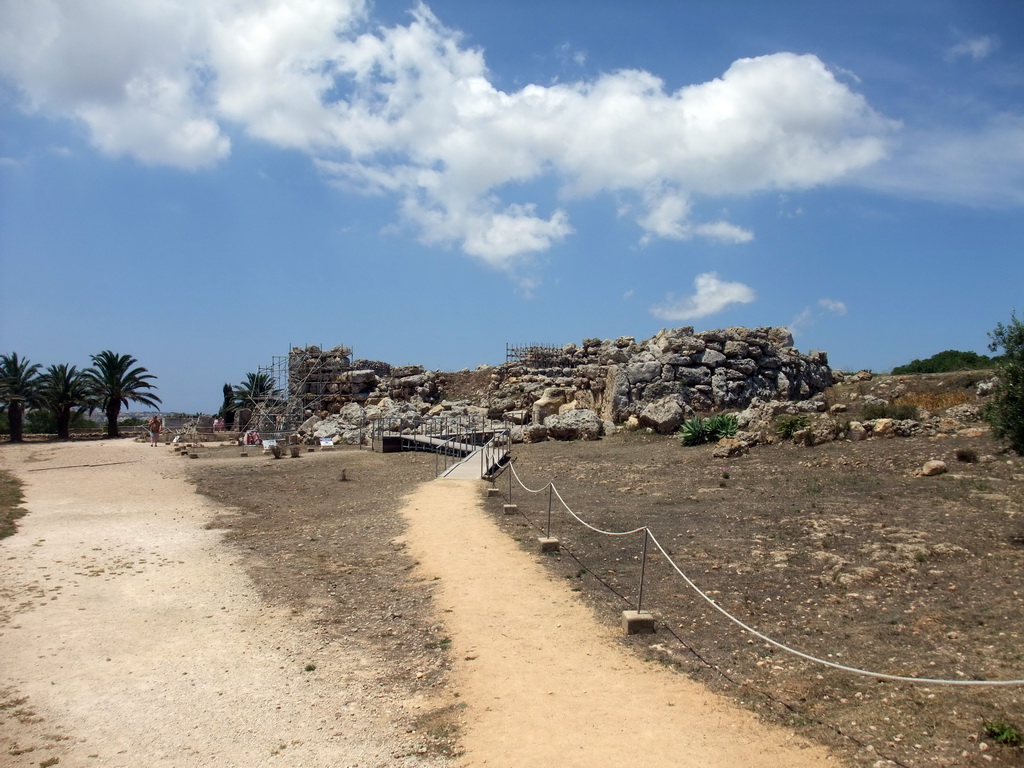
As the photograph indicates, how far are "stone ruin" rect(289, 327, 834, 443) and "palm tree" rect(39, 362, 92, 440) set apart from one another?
562 inches

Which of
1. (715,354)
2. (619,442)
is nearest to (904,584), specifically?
(619,442)

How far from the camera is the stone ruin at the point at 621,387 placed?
80.4 ft

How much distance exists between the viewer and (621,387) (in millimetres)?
25391

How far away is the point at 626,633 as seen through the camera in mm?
6828

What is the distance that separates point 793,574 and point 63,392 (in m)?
42.2

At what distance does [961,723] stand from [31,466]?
29251 millimetres

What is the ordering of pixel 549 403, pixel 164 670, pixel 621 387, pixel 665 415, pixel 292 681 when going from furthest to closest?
pixel 549 403 → pixel 621 387 → pixel 665 415 → pixel 164 670 → pixel 292 681

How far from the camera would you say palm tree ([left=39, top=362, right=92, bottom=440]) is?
38500 millimetres

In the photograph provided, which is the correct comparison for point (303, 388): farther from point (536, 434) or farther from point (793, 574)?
point (793, 574)

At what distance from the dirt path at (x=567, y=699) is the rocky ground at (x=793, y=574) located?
25 cm

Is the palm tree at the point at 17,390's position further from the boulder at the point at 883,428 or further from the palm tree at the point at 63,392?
the boulder at the point at 883,428

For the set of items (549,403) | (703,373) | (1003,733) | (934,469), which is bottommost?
(1003,733)

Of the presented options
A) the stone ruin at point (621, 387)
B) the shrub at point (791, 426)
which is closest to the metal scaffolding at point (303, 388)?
the stone ruin at point (621, 387)

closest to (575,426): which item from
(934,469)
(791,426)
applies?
(791,426)
